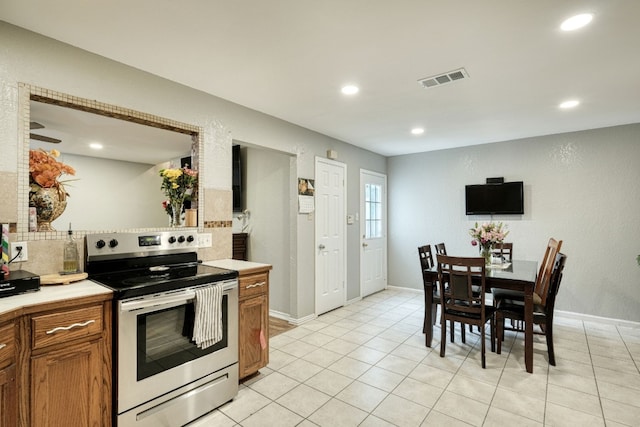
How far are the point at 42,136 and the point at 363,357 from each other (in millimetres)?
3041

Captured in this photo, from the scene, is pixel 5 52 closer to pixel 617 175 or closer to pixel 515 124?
pixel 515 124

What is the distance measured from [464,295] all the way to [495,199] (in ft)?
8.12

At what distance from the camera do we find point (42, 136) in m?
2.11

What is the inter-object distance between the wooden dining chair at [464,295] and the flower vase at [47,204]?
2954 mm

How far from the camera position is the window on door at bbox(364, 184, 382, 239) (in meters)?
5.44

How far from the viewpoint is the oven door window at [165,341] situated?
189 cm

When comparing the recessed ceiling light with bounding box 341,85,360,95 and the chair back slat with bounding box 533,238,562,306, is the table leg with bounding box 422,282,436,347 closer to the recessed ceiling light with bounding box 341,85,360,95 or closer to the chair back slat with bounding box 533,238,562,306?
the chair back slat with bounding box 533,238,562,306

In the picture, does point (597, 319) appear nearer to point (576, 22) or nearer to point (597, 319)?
point (597, 319)

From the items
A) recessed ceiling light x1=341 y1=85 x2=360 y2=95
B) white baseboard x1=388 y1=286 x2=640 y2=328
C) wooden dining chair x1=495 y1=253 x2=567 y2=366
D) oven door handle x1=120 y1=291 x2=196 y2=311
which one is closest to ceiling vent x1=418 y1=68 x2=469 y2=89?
recessed ceiling light x1=341 y1=85 x2=360 y2=95

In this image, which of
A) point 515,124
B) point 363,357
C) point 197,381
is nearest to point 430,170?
point 515,124

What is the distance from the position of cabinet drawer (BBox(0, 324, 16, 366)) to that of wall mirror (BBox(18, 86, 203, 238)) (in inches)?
30.1

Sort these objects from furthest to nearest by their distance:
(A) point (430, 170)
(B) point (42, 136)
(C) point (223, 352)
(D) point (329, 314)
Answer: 1. (A) point (430, 170)
2. (D) point (329, 314)
3. (C) point (223, 352)
4. (B) point (42, 136)

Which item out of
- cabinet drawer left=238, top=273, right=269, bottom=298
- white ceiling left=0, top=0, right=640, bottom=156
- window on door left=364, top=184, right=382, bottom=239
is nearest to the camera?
white ceiling left=0, top=0, right=640, bottom=156

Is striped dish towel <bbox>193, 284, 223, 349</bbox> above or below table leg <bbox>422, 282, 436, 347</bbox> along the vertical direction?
above
